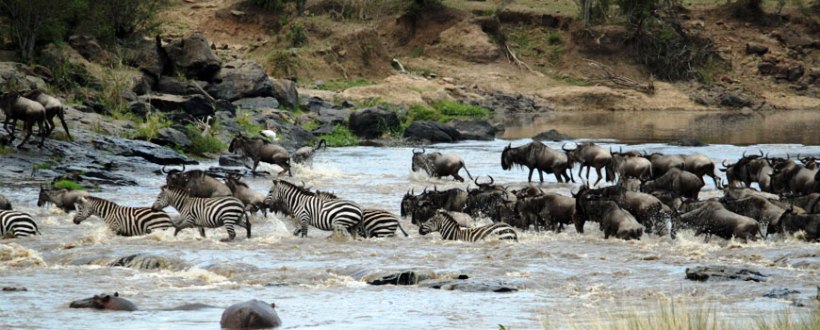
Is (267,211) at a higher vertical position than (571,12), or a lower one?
lower

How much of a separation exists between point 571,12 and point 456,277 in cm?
5657

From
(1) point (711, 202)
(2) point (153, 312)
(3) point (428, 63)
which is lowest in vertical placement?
(2) point (153, 312)

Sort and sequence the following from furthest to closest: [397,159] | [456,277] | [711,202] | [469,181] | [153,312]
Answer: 1. [397,159]
2. [469,181]
3. [711,202]
4. [456,277]
5. [153,312]

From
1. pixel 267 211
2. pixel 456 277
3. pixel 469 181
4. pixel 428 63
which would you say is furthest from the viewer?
pixel 428 63

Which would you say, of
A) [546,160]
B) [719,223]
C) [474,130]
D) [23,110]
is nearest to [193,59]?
[474,130]

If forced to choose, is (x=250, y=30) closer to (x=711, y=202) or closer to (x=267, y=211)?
(x=267, y=211)

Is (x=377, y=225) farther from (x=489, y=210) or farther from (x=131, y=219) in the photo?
(x=131, y=219)

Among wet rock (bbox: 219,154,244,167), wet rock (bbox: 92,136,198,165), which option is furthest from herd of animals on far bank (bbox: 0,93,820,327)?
wet rock (bbox: 219,154,244,167)

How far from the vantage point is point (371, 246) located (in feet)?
51.2

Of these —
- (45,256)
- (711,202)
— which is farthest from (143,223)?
(711,202)

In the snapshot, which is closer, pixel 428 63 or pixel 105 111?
pixel 105 111

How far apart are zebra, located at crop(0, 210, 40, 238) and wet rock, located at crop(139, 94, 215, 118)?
56.6 ft

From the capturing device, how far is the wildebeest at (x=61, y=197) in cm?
1861

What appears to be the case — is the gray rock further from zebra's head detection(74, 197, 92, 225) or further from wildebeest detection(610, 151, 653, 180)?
zebra's head detection(74, 197, 92, 225)
